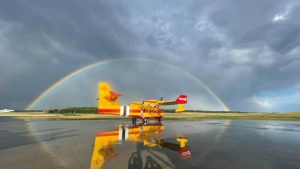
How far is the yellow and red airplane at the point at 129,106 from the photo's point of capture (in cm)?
3566

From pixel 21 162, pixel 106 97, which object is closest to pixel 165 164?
pixel 21 162

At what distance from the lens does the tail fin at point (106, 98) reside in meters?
35.6

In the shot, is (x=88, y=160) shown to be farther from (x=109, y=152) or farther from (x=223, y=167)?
(x=223, y=167)

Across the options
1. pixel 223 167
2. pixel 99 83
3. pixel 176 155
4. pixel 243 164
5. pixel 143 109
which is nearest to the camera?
pixel 223 167

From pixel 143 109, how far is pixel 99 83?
9.98 meters

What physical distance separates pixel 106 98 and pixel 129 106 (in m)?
4.63

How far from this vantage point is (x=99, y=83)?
3559 centimetres

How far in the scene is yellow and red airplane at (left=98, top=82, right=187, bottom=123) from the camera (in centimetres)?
3566

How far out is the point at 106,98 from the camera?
35781 mm

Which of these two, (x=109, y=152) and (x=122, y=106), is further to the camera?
(x=122, y=106)

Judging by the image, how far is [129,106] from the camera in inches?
1503

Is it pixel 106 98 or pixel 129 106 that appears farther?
pixel 129 106

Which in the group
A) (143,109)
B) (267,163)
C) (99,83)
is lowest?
(267,163)

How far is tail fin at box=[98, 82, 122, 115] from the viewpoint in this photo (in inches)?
1401
